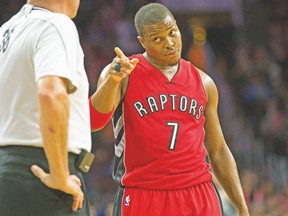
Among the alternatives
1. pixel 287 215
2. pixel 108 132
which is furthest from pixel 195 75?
pixel 108 132

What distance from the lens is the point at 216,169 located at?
542 centimetres

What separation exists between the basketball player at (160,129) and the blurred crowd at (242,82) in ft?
13.1

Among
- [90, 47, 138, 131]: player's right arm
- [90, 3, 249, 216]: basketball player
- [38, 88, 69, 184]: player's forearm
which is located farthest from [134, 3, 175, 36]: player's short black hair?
[38, 88, 69, 184]: player's forearm

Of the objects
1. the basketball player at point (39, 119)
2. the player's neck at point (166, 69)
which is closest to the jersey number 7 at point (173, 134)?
the player's neck at point (166, 69)

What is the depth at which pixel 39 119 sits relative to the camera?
3.34m

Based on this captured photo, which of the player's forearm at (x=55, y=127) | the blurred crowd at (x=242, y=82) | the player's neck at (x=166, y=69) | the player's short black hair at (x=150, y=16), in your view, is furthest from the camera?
the blurred crowd at (x=242, y=82)

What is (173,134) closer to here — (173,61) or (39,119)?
(173,61)

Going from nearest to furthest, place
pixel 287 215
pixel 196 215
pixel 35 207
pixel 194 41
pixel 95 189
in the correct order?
pixel 35 207
pixel 196 215
pixel 287 215
pixel 95 189
pixel 194 41

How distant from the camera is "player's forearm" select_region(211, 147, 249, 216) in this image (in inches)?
208

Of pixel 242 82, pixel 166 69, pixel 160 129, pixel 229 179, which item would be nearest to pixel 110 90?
pixel 160 129

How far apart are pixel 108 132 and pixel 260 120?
2889 millimetres

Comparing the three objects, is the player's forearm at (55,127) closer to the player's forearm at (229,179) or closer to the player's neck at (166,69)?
the player's neck at (166,69)

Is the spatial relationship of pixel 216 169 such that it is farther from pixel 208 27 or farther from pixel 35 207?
pixel 208 27

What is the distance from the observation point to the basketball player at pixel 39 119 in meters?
3.40
